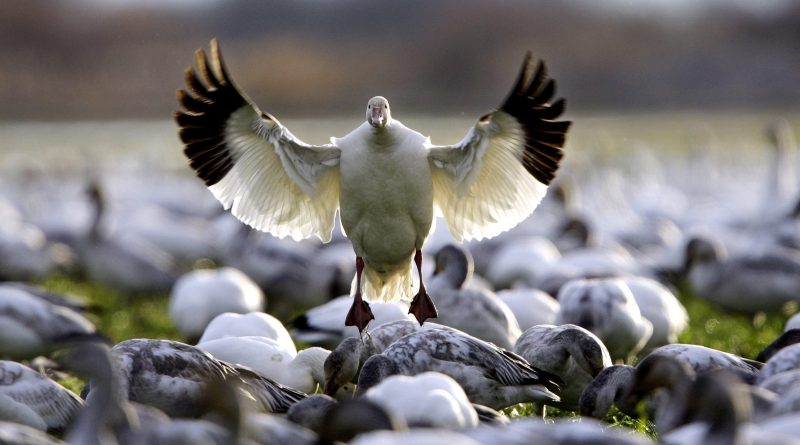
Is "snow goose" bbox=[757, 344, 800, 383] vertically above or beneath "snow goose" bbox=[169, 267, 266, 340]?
above

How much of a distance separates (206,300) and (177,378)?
128 inches

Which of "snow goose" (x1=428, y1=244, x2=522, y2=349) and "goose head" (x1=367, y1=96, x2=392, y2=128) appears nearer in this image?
"goose head" (x1=367, y1=96, x2=392, y2=128)

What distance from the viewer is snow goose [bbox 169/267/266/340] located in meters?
8.77

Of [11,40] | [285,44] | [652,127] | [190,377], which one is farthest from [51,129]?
[190,377]

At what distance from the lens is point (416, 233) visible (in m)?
6.89

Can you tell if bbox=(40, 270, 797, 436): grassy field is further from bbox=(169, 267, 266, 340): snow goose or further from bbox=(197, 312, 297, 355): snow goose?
bbox=(197, 312, 297, 355): snow goose

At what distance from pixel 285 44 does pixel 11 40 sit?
42.4ft

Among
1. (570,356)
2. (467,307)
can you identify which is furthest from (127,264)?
(570,356)

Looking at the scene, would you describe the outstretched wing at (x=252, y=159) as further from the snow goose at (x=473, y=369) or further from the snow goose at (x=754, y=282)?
the snow goose at (x=754, y=282)

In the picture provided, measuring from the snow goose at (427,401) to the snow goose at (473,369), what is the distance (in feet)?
2.89

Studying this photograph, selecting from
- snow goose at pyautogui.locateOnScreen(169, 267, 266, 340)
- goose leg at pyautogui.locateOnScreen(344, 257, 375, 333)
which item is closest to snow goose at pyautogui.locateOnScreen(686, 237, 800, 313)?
snow goose at pyautogui.locateOnScreen(169, 267, 266, 340)

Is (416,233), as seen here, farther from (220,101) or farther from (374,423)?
(374,423)

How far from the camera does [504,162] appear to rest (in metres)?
6.48

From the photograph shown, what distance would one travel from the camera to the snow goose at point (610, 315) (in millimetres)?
7250
